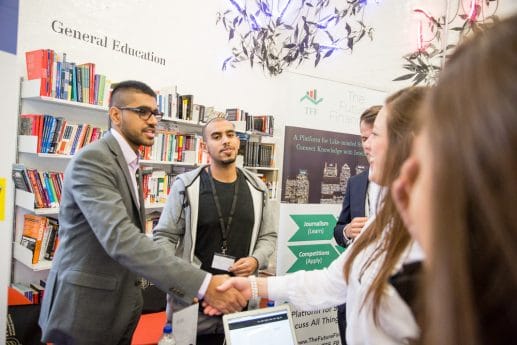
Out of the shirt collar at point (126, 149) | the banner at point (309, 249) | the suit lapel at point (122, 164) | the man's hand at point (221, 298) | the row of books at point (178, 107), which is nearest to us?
the man's hand at point (221, 298)

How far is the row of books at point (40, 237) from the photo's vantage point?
333 centimetres

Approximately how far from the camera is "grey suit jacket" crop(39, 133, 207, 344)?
5.57 ft

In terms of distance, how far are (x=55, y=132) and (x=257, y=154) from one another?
2.68 meters

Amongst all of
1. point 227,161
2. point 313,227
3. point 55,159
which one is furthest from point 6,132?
point 313,227

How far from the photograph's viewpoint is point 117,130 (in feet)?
7.13

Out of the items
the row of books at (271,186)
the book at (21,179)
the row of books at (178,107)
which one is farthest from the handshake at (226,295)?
the row of books at (271,186)

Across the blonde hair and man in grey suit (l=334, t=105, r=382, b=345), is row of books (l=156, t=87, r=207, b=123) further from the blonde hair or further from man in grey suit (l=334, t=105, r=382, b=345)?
the blonde hair

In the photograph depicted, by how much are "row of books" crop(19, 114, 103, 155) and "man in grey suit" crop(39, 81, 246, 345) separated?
1811 mm

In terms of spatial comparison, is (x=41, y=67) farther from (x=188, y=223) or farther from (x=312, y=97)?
(x=312, y=97)

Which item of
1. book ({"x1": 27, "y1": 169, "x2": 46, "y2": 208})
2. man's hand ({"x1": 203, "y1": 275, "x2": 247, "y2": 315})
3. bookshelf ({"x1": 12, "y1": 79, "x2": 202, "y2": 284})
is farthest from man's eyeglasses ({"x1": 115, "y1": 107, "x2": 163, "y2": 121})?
book ({"x1": 27, "y1": 169, "x2": 46, "y2": 208})

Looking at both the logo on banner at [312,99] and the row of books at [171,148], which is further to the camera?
the row of books at [171,148]

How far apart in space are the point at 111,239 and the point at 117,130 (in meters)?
0.76

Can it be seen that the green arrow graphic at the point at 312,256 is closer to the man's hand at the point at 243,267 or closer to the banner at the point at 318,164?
the banner at the point at 318,164

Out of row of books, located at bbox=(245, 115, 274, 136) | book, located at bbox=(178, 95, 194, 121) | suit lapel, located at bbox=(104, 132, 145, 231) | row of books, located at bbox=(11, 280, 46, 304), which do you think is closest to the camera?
suit lapel, located at bbox=(104, 132, 145, 231)
